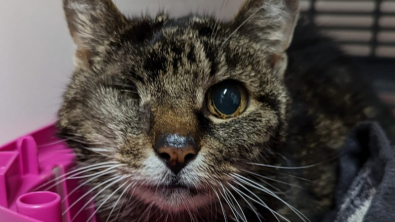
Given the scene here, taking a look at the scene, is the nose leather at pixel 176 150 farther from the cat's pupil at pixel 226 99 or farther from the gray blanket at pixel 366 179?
the gray blanket at pixel 366 179

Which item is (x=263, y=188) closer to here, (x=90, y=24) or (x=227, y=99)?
(x=227, y=99)

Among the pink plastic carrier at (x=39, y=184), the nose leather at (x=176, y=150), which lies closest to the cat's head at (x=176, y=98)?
the nose leather at (x=176, y=150)

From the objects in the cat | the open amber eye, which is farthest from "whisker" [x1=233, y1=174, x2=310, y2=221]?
the open amber eye

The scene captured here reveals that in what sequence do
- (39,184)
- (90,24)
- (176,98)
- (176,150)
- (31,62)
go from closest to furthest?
1. (176,150)
2. (176,98)
3. (90,24)
4. (39,184)
5. (31,62)

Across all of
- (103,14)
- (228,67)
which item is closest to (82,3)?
(103,14)

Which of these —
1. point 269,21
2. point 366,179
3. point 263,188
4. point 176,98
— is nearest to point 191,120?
point 176,98

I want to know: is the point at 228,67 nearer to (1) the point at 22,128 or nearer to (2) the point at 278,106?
(2) the point at 278,106

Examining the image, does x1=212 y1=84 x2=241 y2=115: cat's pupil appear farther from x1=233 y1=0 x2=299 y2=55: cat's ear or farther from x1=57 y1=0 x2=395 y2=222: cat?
x1=233 y1=0 x2=299 y2=55: cat's ear
